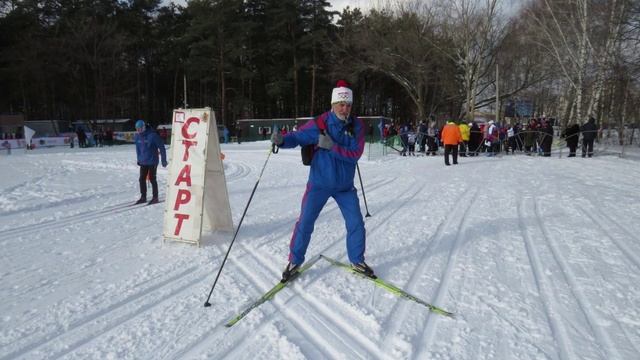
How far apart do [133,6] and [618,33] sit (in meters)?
48.0

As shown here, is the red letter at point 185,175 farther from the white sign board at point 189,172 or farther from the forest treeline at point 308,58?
the forest treeline at point 308,58

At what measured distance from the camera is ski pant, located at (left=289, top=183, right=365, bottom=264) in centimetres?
405

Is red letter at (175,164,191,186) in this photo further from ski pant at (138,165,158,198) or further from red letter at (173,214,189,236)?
ski pant at (138,165,158,198)

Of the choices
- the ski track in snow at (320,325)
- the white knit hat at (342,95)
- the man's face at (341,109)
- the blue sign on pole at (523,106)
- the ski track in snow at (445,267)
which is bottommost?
the ski track in snow at (320,325)

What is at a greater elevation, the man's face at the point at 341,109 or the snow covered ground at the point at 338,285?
the man's face at the point at 341,109

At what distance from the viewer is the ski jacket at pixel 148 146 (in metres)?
8.41

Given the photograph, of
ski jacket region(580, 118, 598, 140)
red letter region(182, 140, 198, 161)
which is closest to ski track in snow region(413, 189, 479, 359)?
red letter region(182, 140, 198, 161)

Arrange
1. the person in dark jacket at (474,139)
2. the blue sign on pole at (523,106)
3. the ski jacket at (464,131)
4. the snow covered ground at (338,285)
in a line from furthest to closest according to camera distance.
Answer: the blue sign on pole at (523,106) < the person in dark jacket at (474,139) < the ski jacket at (464,131) < the snow covered ground at (338,285)

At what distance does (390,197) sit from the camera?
867 cm

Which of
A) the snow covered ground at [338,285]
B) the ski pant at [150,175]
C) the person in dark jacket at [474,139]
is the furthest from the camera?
the person in dark jacket at [474,139]

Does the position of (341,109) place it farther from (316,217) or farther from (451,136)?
(451,136)

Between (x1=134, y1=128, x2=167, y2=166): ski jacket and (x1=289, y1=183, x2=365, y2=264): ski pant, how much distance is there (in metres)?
5.36

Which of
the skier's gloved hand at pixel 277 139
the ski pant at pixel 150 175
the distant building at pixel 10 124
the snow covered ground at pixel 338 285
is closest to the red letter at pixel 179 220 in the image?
the snow covered ground at pixel 338 285

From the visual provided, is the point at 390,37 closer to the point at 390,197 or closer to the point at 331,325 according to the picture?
the point at 390,197
